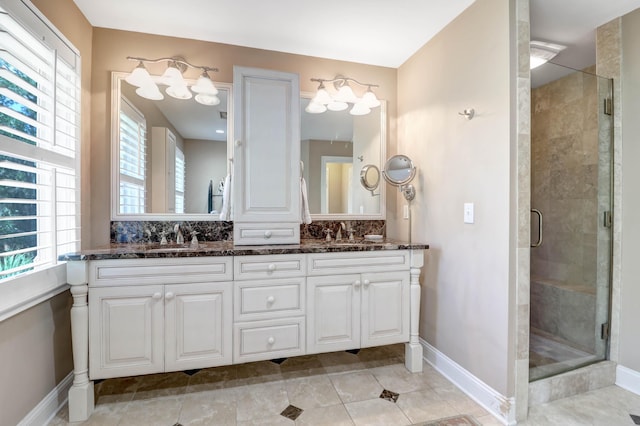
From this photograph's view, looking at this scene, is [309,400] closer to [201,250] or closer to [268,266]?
[268,266]

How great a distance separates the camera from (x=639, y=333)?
1.89 metres

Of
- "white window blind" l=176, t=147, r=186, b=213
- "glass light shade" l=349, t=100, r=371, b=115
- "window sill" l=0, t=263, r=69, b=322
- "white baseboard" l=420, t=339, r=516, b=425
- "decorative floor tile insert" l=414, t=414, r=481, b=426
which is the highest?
"glass light shade" l=349, t=100, r=371, b=115

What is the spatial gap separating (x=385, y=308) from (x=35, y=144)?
223cm

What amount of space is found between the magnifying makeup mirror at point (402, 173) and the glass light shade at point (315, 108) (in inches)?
28.3

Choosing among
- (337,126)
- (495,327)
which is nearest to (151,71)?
(337,126)

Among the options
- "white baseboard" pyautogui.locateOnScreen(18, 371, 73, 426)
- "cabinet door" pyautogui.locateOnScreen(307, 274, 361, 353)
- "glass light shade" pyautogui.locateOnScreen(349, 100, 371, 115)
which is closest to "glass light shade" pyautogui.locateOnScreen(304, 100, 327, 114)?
"glass light shade" pyautogui.locateOnScreen(349, 100, 371, 115)

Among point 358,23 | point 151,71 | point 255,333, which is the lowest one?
point 255,333

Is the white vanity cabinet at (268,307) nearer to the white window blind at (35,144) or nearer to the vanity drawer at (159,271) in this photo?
the vanity drawer at (159,271)

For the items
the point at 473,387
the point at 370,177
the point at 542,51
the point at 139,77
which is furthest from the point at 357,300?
the point at 542,51

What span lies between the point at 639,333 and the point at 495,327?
1039 mm

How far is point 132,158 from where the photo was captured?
2.21 m

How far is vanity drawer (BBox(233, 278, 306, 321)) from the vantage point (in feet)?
6.01

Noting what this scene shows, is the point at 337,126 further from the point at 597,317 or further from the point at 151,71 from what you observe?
the point at 597,317

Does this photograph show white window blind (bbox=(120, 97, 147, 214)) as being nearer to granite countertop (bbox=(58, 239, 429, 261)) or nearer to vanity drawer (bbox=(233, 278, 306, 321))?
granite countertop (bbox=(58, 239, 429, 261))
